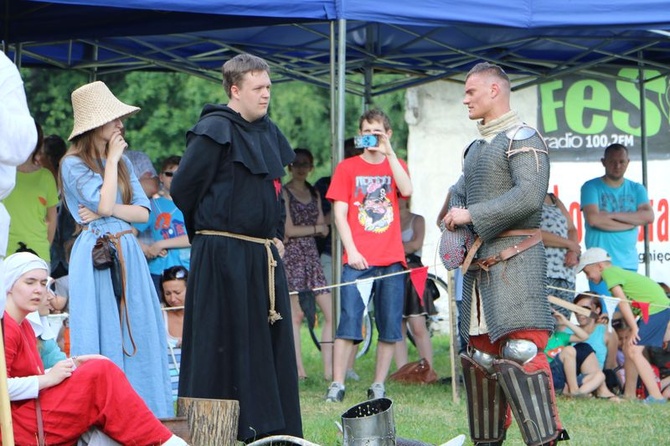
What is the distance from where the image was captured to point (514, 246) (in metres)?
5.45

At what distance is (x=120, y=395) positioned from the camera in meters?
5.00

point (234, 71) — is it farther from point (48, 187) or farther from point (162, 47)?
point (162, 47)

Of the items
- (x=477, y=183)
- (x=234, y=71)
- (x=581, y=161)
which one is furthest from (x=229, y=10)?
(x=581, y=161)

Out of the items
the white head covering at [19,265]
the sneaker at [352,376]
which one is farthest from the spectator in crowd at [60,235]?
the white head covering at [19,265]

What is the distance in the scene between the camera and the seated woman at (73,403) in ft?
16.1

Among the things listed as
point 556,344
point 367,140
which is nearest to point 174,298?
point 367,140

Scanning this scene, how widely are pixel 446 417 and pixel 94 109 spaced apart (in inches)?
111

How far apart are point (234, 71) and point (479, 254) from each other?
1392mm

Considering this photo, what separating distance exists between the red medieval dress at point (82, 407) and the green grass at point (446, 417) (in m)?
1.45

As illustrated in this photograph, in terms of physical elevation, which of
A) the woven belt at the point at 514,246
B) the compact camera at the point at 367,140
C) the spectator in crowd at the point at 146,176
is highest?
the compact camera at the point at 367,140

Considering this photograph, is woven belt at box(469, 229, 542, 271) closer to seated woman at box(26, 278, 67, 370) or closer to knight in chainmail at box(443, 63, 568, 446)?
knight in chainmail at box(443, 63, 568, 446)

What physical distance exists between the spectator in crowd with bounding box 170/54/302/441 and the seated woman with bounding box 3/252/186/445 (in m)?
0.71


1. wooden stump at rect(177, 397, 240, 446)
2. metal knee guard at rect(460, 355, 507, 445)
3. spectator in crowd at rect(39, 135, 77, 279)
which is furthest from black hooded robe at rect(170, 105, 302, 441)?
spectator in crowd at rect(39, 135, 77, 279)

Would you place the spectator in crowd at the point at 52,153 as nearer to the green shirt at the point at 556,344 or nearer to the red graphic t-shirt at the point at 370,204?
the red graphic t-shirt at the point at 370,204
